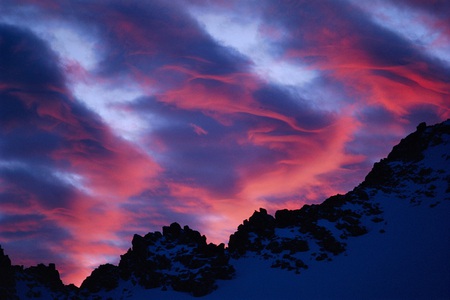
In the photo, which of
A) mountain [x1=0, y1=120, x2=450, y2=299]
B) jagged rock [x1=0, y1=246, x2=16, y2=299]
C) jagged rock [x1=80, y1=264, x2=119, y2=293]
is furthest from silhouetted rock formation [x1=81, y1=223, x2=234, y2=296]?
jagged rock [x1=0, y1=246, x2=16, y2=299]

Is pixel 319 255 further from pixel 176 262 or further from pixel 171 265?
pixel 171 265

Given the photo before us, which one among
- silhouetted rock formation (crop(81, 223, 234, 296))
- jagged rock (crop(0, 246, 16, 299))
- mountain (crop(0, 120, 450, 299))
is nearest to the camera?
jagged rock (crop(0, 246, 16, 299))

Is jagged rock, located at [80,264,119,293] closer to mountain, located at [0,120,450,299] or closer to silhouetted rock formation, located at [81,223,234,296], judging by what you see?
silhouetted rock formation, located at [81,223,234,296]

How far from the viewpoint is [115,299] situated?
74625 millimetres

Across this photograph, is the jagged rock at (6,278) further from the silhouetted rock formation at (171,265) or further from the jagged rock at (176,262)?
the jagged rock at (176,262)

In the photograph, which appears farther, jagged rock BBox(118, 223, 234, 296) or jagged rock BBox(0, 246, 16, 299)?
jagged rock BBox(118, 223, 234, 296)

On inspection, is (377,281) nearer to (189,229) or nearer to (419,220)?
(419,220)

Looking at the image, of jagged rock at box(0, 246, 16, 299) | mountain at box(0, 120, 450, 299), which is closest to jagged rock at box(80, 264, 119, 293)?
mountain at box(0, 120, 450, 299)

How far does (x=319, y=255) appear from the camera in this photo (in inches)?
3061

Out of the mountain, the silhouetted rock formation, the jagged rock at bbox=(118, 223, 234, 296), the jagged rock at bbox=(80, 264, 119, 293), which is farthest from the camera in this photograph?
the jagged rock at bbox=(80, 264, 119, 293)

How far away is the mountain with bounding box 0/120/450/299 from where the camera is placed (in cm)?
6391

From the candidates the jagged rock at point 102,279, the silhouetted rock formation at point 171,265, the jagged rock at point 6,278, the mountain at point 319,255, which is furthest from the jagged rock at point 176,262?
the jagged rock at point 6,278

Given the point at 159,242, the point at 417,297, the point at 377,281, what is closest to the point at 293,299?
the point at 377,281

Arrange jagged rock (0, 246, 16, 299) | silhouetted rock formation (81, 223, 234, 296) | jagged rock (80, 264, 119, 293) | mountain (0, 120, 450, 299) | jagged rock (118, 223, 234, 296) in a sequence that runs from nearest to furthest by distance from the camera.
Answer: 1. jagged rock (0, 246, 16, 299)
2. mountain (0, 120, 450, 299)
3. jagged rock (118, 223, 234, 296)
4. silhouetted rock formation (81, 223, 234, 296)
5. jagged rock (80, 264, 119, 293)
